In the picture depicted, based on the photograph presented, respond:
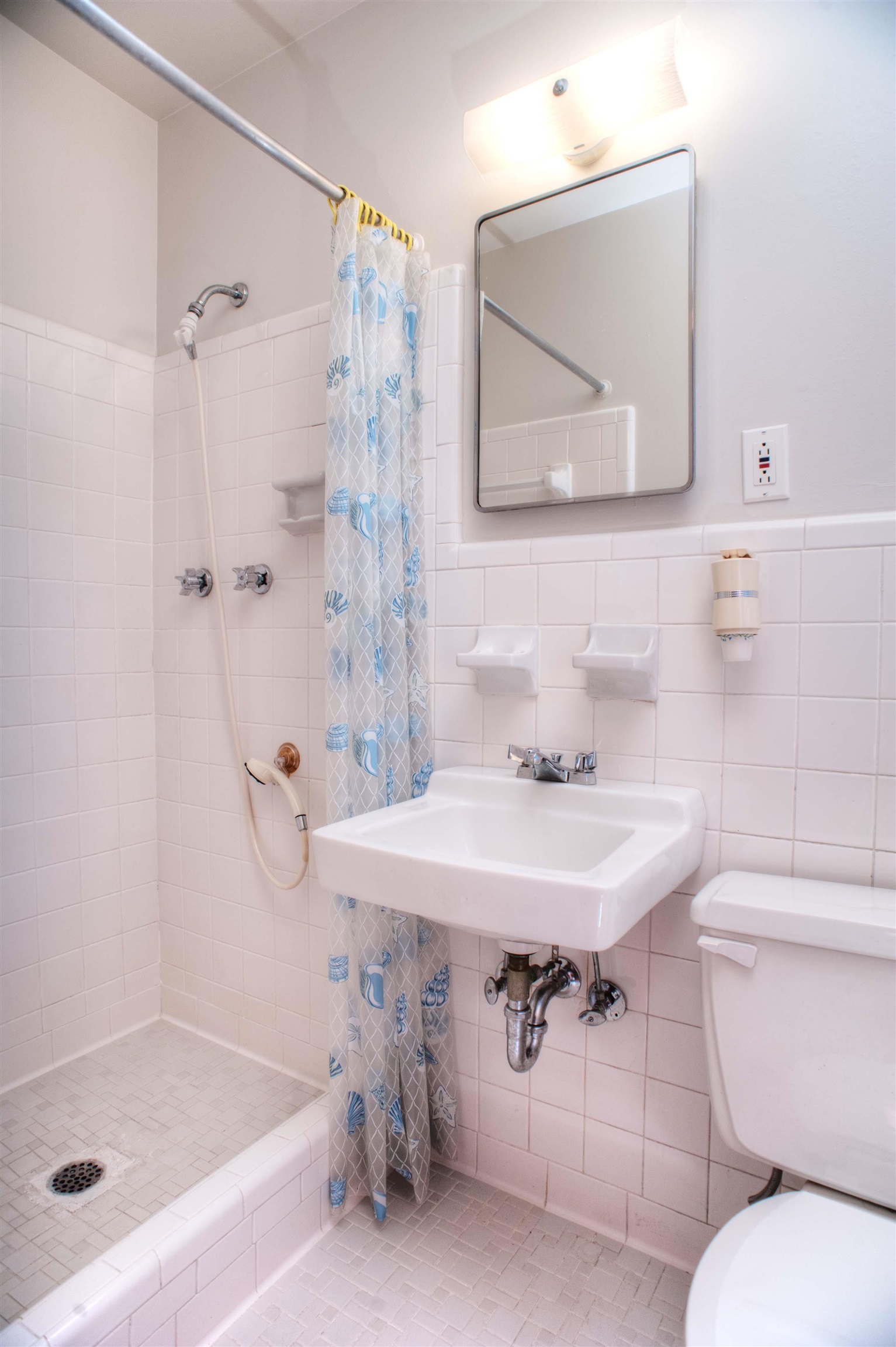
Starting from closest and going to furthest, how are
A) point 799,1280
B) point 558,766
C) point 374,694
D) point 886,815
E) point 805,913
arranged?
point 799,1280 → point 805,913 → point 886,815 → point 558,766 → point 374,694

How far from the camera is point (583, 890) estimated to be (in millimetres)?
907

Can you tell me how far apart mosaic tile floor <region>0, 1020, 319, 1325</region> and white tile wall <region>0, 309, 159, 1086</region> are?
0.13 meters

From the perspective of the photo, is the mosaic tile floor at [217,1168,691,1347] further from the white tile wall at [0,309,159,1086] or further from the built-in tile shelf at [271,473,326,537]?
the built-in tile shelf at [271,473,326,537]

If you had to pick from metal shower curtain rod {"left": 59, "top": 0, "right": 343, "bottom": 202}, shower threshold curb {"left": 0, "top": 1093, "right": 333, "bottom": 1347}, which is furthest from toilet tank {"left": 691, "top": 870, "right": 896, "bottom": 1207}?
metal shower curtain rod {"left": 59, "top": 0, "right": 343, "bottom": 202}

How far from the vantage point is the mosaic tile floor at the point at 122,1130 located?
4.17 feet

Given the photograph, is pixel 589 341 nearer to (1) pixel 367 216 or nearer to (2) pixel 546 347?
(2) pixel 546 347

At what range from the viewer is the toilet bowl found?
763 millimetres

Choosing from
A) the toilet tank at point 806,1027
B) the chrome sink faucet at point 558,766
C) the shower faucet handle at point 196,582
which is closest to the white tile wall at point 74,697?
the shower faucet handle at point 196,582

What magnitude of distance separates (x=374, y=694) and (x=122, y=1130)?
1.12 metres

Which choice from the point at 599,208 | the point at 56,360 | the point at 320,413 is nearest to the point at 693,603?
the point at 599,208

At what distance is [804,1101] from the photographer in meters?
1.01

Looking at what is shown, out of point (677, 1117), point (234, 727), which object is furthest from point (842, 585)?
point (234, 727)

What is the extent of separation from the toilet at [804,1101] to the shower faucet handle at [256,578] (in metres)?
1.25

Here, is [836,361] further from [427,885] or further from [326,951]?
[326,951]
